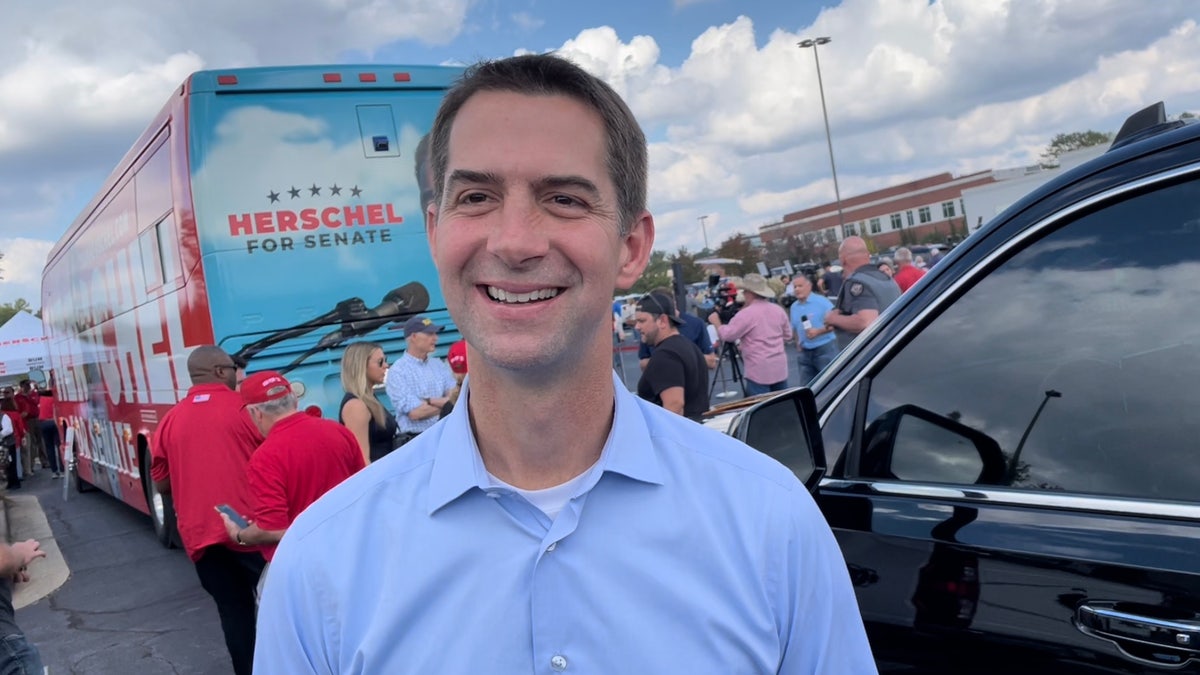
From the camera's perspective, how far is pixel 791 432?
2145mm

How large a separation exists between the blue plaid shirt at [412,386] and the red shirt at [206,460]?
1.68m

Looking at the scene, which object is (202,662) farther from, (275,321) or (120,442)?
(120,442)

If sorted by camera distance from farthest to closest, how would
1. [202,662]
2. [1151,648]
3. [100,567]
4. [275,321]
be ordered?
[100,567]
[275,321]
[202,662]
[1151,648]

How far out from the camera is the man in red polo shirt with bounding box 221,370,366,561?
14.2 feet

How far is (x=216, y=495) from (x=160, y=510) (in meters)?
4.96

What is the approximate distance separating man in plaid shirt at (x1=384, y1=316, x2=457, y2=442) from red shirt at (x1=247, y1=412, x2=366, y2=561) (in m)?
2.26

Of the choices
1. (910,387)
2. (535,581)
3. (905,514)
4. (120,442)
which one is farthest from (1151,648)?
(120,442)

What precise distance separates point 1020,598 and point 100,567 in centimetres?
925

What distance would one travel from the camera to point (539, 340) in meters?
1.32

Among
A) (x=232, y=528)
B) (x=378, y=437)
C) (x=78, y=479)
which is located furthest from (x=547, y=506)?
(x=78, y=479)

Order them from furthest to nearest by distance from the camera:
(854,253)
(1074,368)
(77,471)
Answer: (77,471) → (854,253) → (1074,368)

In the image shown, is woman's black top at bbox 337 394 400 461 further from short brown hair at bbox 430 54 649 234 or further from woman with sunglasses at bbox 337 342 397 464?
short brown hair at bbox 430 54 649 234

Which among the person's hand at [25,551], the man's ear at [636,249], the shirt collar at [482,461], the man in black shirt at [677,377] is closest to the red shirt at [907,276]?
the man in black shirt at [677,377]

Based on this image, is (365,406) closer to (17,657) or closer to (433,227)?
(17,657)
